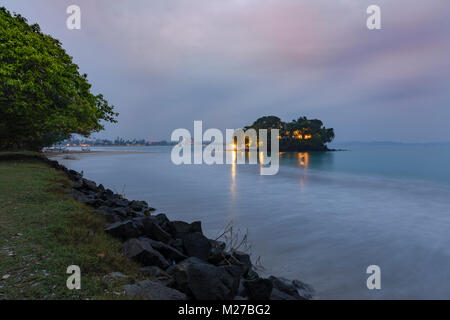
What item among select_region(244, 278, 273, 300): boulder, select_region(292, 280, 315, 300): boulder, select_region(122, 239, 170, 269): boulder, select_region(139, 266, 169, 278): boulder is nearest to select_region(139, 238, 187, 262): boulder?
select_region(122, 239, 170, 269): boulder

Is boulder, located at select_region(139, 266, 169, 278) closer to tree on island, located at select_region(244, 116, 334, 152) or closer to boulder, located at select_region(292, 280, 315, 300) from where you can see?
boulder, located at select_region(292, 280, 315, 300)

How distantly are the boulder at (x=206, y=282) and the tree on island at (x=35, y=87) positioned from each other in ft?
44.0

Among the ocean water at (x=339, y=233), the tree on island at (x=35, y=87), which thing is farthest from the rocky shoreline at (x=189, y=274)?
the tree on island at (x=35, y=87)

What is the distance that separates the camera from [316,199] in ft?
62.6

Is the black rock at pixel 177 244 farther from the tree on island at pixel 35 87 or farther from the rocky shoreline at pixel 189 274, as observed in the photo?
the tree on island at pixel 35 87

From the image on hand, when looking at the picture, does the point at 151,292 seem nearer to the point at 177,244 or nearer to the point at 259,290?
the point at 259,290

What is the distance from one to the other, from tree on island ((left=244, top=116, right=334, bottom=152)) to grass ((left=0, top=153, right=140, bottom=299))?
124 meters

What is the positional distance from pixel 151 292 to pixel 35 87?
50.1 feet

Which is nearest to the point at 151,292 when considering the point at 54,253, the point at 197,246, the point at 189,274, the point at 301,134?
the point at 189,274

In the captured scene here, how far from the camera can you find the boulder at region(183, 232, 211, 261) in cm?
657

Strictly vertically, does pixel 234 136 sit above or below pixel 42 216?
above
